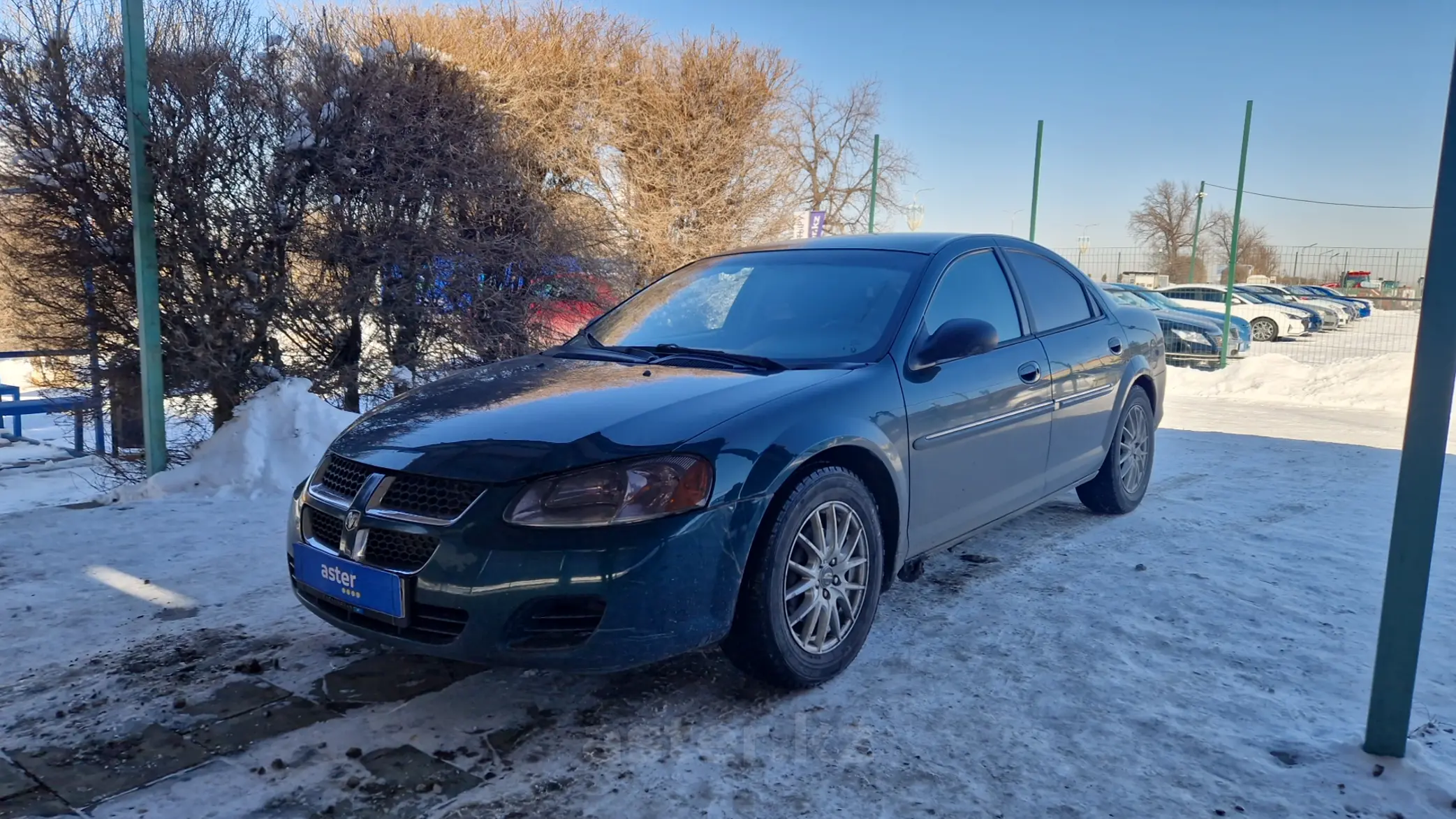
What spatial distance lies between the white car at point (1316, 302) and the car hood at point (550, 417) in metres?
27.8

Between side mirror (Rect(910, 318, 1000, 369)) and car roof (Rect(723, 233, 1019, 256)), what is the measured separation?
0.53 m

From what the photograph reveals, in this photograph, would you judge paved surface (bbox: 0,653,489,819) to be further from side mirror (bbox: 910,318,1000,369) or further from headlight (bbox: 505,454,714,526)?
side mirror (bbox: 910,318,1000,369)

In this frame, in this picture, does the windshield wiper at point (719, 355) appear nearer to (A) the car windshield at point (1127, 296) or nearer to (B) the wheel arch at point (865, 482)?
(B) the wheel arch at point (865, 482)

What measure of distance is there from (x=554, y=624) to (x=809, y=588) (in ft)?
2.76

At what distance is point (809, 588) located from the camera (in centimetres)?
304

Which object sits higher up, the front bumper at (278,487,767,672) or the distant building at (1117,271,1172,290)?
the distant building at (1117,271,1172,290)

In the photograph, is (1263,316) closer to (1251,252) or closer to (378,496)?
(1251,252)

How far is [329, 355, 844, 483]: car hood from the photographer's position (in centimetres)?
272

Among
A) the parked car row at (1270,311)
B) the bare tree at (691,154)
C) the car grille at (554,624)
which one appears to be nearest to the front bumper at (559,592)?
the car grille at (554,624)

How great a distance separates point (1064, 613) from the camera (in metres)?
3.84

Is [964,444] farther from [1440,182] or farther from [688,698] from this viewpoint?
[1440,182]

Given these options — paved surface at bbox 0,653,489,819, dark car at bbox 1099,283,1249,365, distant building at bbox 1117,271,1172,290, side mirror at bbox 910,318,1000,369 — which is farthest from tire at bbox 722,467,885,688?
distant building at bbox 1117,271,1172,290

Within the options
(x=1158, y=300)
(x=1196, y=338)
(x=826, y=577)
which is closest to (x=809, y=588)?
(x=826, y=577)

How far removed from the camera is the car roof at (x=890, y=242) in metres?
4.11
